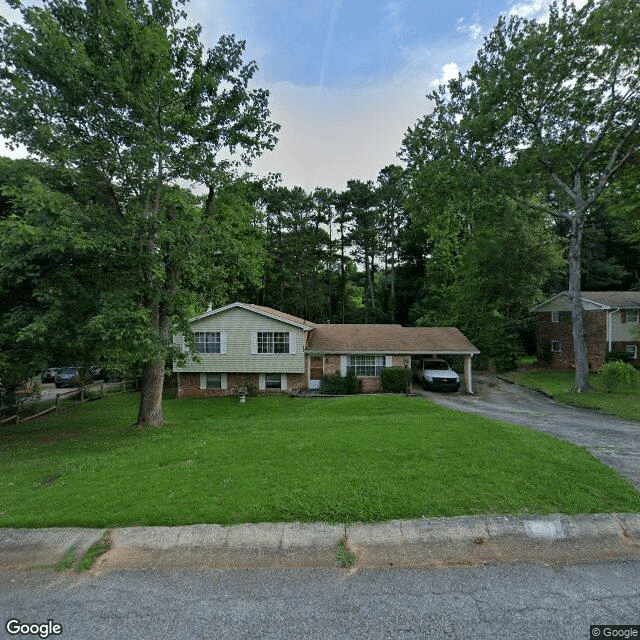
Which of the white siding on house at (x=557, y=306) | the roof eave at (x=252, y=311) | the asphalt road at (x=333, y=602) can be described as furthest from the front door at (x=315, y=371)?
the white siding on house at (x=557, y=306)

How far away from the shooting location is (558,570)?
3584 mm

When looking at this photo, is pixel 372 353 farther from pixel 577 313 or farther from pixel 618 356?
pixel 618 356

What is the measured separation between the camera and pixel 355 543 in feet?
13.1

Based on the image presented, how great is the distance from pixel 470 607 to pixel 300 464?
3341mm

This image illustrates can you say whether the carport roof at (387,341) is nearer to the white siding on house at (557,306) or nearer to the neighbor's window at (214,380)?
the neighbor's window at (214,380)

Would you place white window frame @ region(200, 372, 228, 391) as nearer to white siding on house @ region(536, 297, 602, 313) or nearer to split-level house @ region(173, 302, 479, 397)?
split-level house @ region(173, 302, 479, 397)

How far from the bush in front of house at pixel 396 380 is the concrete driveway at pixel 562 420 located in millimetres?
1058

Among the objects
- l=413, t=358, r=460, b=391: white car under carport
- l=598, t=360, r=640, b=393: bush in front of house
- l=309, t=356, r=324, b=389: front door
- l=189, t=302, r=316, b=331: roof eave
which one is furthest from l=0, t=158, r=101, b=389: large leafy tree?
l=598, t=360, r=640, b=393: bush in front of house

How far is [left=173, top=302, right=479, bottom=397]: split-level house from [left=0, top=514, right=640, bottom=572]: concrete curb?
14.4 meters

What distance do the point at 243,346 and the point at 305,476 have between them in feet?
45.9

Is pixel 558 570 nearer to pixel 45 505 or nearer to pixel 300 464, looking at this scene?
pixel 300 464

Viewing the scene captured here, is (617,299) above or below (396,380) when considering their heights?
above

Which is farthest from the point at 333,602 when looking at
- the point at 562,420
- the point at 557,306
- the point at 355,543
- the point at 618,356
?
the point at 557,306

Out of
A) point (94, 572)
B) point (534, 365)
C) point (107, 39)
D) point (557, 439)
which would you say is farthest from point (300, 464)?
point (534, 365)
